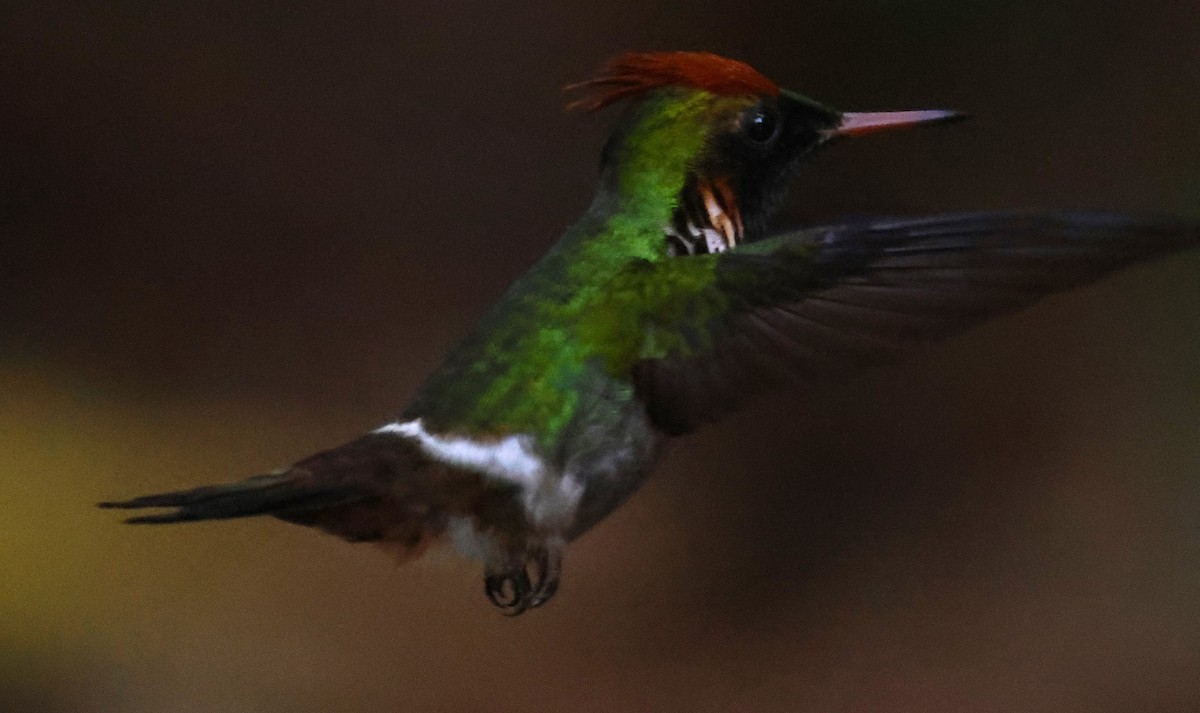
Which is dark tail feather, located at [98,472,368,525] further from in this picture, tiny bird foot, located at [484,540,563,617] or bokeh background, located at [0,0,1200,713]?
bokeh background, located at [0,0,1200,713]

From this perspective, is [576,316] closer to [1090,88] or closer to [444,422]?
[444,422]

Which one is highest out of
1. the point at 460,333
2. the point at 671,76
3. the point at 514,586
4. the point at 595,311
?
the point at 460,333

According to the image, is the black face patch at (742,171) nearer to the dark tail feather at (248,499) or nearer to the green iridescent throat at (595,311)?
the green iridescent throat at (595,311)

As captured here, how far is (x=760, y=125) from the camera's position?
612 millimetres

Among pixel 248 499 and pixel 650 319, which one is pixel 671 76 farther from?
pixel 248 499

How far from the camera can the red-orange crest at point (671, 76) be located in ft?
1.97

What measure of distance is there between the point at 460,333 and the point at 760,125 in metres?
0.63

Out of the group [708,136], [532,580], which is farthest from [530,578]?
[708,136]

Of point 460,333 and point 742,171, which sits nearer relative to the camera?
point 742,171

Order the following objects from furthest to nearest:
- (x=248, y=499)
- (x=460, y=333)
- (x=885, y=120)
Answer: (x=460, y=333)
(x=885, y=120)
(x=248, y=499)

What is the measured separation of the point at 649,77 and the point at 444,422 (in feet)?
0.67

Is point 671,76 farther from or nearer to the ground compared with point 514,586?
farther from the ground

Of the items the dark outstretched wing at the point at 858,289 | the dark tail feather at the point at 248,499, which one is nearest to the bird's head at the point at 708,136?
the dark outstretched wing at the point at 858,289

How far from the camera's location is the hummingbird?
47 centimetres
